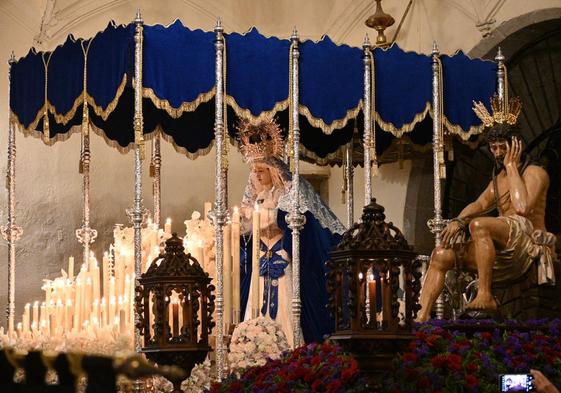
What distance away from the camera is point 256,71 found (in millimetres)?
9922

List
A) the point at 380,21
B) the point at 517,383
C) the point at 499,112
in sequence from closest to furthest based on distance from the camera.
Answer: the point at 517,383
the point at 499,112
the point at 380,21

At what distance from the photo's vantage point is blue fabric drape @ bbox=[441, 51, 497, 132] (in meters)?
10.6

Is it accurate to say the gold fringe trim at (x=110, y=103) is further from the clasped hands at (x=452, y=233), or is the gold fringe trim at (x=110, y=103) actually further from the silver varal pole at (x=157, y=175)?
the clasped hands at (x=452, y=233)

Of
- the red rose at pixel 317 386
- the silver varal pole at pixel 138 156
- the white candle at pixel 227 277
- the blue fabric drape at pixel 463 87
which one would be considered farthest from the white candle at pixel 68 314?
the red rose at pixel 317 386

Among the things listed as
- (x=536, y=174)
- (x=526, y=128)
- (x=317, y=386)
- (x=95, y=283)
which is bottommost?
(x=317, y=386)

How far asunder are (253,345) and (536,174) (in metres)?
2.57

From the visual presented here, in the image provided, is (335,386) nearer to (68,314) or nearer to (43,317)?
(68,314)

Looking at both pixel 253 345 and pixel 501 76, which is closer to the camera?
pixel 253 345

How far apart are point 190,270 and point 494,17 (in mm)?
5786

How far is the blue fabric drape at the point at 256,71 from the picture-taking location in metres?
9.86

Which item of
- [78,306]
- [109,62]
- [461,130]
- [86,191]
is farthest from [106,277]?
[461,130]

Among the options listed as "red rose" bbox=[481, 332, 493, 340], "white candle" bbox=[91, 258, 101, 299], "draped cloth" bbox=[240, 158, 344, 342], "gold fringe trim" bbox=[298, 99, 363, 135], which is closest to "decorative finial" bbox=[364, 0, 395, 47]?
"draped cloth" bbox=[240, 158, 344, 342]

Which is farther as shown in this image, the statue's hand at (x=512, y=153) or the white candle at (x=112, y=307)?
the white candle at (x=112, y=307)

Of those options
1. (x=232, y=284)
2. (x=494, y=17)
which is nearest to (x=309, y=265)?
(x=232, y=284)
